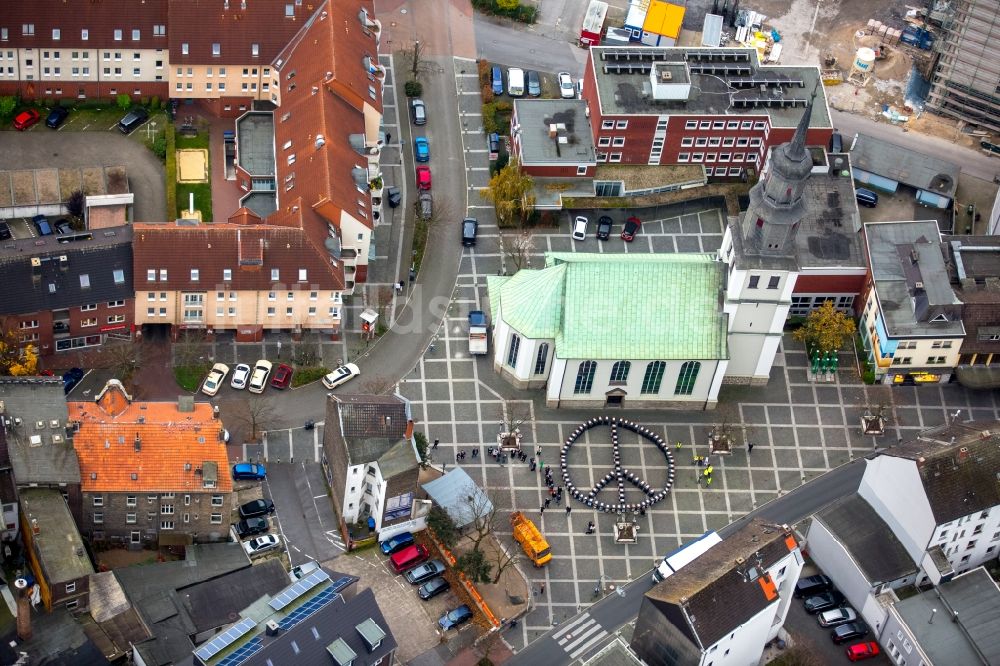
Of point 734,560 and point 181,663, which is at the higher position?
point 734,560

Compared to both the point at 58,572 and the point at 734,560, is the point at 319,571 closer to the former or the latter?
the point at 58,572

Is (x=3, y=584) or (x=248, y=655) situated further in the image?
(x=3, y=584)

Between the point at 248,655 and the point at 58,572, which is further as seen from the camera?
the point at 58,572

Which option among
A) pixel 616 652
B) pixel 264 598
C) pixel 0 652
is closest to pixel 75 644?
pixel 0 652

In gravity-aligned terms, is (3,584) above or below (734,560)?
below

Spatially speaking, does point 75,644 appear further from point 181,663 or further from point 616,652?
point 616,652

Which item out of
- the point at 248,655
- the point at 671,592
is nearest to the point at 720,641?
the point at 671,592
